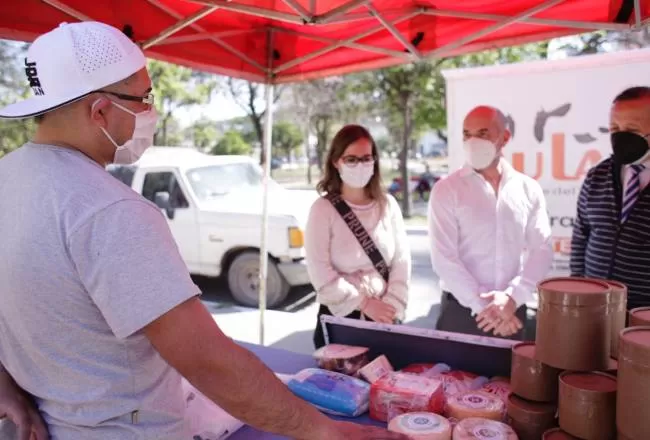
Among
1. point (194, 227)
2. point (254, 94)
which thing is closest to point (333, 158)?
point (194, 227)

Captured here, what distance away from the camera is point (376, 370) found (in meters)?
1.94

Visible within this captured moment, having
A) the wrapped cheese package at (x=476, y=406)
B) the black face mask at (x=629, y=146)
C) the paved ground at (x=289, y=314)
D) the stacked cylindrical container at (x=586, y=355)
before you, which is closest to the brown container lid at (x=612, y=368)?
the stacked cylindrical container at (x=586, y=355)

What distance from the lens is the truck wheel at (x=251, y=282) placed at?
6.97 metres

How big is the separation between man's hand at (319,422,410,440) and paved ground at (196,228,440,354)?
3.99 m

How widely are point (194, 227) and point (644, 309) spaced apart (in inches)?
251

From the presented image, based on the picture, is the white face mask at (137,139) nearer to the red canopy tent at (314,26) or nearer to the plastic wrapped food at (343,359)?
the plastic wrapped food at (343,359)

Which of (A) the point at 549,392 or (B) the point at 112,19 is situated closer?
(A) the point at 549,392

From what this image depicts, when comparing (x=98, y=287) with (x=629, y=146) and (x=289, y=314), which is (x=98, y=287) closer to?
(x=629, y=146)

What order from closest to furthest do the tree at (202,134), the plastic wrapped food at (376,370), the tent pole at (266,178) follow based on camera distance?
the plastic wrapped food at (376,370) → the tent pole at (266,178) → the tree at (202,134)

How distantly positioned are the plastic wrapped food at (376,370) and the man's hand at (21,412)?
3.37 feet

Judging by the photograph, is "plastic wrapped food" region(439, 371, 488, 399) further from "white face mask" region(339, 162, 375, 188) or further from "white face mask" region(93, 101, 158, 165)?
"white face mask" region(339, 162, 375, 188)

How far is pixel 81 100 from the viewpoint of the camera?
3.85ft

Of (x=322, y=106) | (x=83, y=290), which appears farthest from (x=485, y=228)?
(x=322, y=106)

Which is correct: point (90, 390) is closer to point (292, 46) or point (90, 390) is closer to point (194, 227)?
point (292, 46)
